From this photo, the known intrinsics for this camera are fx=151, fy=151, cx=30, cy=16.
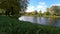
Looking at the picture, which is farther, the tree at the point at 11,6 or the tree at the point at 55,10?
the tree at the point at 55,10

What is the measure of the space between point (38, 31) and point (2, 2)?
2706 cm

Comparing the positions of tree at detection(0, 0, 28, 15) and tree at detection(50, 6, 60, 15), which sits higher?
tree at detection(0, 0, 28, 15)

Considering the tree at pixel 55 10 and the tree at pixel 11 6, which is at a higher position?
the tree at pixel 11 6

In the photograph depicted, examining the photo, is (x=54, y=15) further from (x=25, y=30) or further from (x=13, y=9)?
(x=25, y=30)

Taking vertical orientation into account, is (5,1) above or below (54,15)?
above

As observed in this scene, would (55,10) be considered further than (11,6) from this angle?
Yes

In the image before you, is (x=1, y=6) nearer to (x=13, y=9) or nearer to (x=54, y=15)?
(x=13, y=9)

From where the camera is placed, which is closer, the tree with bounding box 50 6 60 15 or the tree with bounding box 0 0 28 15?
the tree with bounding box 0 0 28 15

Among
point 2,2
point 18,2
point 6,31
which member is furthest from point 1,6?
point 6,31

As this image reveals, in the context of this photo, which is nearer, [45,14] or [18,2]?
[18,2]

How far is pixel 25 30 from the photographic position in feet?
16.6

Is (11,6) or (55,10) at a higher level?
(11,6)

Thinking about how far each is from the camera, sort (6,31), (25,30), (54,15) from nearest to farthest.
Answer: (25,30) < (6,31) < (54,15)

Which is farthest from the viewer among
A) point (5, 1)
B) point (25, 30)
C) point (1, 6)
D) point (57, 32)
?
point (1, 6)
